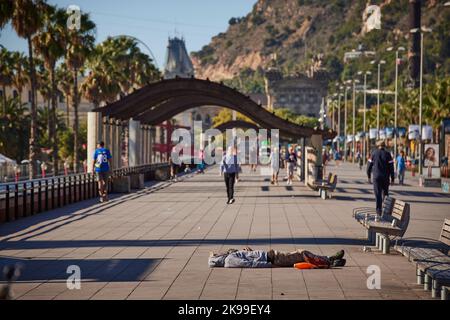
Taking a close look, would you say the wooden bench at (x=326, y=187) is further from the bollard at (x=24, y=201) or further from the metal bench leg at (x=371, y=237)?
the metal bench leg at (x=371, y=237)

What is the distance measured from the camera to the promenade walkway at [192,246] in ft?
38.0

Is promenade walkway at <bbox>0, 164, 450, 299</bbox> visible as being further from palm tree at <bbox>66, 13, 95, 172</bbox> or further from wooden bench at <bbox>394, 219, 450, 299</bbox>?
palm tree at <bbox>66, 13, 95, 172</bbox>

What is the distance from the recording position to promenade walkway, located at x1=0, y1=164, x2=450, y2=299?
11.6 metres

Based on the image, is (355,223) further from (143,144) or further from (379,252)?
(143,144)

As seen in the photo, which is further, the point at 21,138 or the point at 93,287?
the point at 21,138

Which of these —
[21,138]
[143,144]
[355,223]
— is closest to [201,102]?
[143,144]

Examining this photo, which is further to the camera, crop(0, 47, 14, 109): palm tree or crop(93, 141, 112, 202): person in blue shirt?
crop(0, 47, 14, 109): palm tree

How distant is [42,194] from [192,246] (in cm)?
1011

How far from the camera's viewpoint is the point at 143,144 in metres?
51.0

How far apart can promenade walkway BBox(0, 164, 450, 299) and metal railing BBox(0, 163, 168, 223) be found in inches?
15.5

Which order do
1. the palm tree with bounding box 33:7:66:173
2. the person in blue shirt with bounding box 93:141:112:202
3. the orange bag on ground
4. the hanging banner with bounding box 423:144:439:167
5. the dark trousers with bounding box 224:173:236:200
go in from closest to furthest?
1. the orange bag on ground
2. the person in blue shirt with bounding box 93:141:112:202
3. the dark trousers with bounding box 224:173:236:200
4. the hanging banner with bounding box 423:144:439:167
5. the palm tree with bounding box 33:7:66:173

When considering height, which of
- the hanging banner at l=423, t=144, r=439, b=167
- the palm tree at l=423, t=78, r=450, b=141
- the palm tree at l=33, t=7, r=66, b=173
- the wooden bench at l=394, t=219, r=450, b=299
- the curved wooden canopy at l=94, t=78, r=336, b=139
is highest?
the palm tree at l=33, t=7, r=66, b=173

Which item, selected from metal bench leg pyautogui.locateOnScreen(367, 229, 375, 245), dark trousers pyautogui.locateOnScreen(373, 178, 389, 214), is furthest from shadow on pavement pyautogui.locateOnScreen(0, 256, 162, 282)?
dark trousers pyautogui.locateOnScreen(373, 178, 389, 214)
